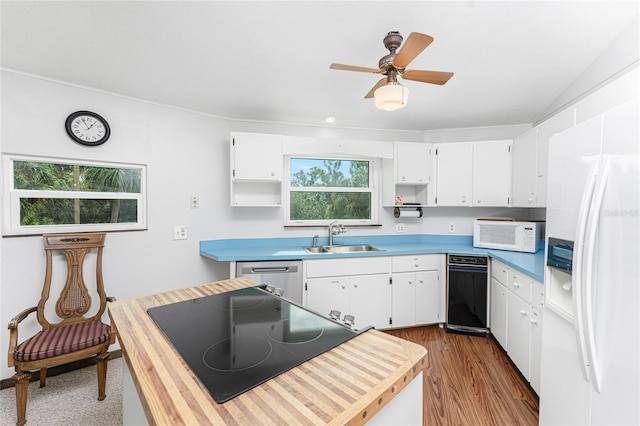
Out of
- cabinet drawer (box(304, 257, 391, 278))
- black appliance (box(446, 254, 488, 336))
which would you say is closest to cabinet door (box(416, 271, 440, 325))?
black appliance (box(446, 254, 488, 336))

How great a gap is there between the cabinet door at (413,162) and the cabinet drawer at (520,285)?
4.54 ft

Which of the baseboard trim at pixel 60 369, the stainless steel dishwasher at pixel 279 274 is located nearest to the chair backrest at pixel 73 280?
the baseboard trim at pixel 60 369

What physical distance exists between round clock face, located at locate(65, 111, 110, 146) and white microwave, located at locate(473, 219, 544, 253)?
3754 millimetres

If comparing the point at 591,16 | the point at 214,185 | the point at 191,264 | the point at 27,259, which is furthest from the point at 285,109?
the point at 27,259

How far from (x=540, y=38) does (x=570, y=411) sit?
2.06 meters

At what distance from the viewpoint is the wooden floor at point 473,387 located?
68.4 inches

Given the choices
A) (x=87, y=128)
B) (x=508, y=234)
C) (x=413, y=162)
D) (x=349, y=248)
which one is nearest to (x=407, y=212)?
(x=413, y=162)

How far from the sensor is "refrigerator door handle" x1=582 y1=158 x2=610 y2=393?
3.38 ft

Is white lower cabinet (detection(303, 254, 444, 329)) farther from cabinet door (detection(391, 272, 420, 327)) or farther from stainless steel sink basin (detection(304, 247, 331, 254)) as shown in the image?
stainless steel sink basin (detection(304, 247, 331, 254))

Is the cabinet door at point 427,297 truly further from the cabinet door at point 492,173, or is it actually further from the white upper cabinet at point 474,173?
the cabinet door at point 492,173

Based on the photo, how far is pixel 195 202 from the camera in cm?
286

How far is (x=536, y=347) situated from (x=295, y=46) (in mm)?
2565

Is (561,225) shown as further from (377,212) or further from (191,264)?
(191,264)

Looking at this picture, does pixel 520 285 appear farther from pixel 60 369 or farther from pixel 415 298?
pixel 60 369
